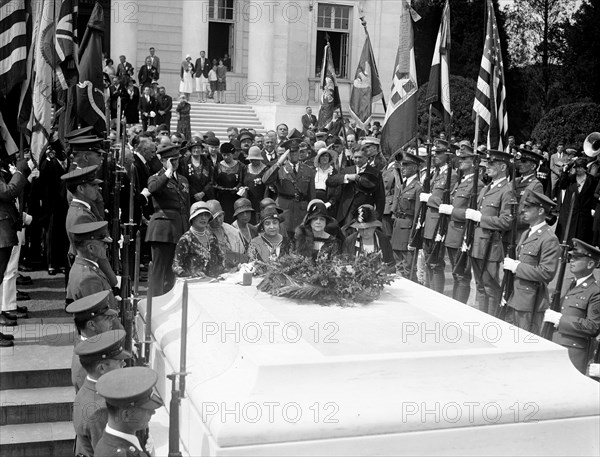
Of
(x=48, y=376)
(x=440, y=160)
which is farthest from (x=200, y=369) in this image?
(x=440, y=160)

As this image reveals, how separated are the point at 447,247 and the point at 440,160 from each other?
194 cm

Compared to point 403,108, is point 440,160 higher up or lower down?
lower down

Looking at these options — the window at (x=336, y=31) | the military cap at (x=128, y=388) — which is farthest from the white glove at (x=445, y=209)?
the window at (x=336, y=31)

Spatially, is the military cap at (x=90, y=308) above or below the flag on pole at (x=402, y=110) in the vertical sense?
below

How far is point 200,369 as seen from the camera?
5352mm

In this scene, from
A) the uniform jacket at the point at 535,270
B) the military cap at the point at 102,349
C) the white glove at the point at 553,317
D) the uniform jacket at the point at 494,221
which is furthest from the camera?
the uniform jacket at the point at 494,221

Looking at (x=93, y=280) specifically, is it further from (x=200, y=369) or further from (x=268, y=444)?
(x=268, y=444)

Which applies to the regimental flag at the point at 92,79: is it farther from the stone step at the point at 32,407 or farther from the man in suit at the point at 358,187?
the man in suit at the point at 358,187

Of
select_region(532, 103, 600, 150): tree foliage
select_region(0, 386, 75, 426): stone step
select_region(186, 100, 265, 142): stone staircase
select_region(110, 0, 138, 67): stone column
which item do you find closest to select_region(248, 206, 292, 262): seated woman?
select_region(0, 386, 75, 426): stone step

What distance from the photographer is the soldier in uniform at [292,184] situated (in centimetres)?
1141

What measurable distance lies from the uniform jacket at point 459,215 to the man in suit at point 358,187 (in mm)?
1094

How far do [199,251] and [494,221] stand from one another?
3.52m

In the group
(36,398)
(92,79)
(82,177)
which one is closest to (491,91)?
(92,79)

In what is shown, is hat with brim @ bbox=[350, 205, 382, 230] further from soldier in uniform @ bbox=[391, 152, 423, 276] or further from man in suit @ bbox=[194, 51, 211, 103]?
man in suit @ bbox=[194, 51, 211, 103]
